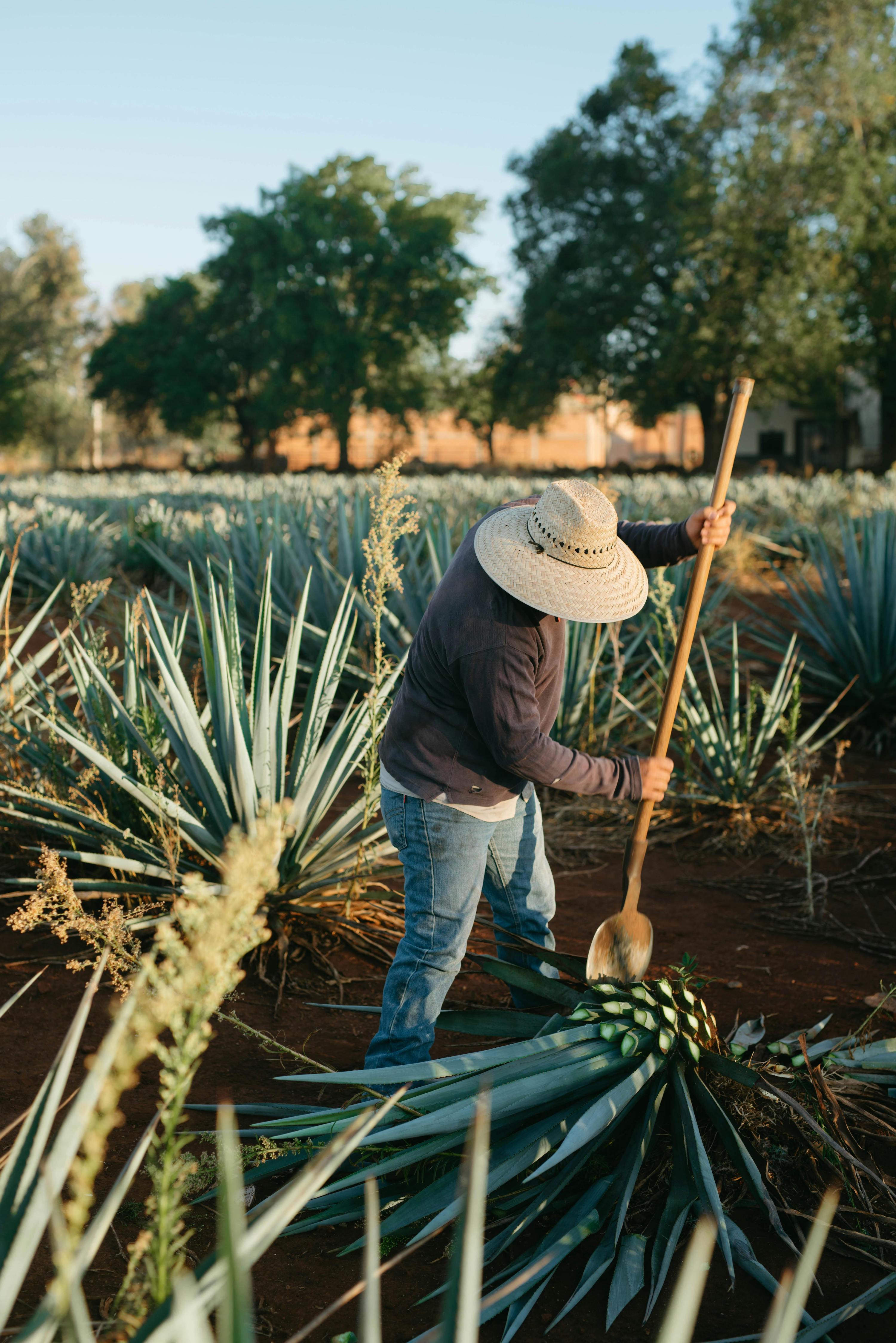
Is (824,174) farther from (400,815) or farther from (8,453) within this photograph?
(8,453)

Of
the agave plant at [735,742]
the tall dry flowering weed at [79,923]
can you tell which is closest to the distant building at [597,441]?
the agave plant at [735,742]

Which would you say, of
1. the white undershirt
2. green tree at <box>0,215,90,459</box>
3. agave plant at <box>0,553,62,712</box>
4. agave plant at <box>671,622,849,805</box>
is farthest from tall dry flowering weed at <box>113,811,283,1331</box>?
green tree at <box>0,215,90,459</box>

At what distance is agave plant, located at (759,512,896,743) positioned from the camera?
233 inches

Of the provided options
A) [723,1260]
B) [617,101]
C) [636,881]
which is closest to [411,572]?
[636,881]

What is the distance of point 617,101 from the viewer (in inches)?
1304

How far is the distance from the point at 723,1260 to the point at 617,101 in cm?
3617

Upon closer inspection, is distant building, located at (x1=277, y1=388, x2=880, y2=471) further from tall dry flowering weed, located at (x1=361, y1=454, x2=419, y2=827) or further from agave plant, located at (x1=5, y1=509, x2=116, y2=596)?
tall dry flowering weed, located at (x1=361, y1=454, x2=419, y2=827)

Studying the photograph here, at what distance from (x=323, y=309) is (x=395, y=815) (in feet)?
131

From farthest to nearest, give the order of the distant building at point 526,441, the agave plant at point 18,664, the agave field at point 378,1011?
the distant building at point 526,441, the agave plant at point 18,664, the agave field at point 378,1011

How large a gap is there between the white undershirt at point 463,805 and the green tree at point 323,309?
3883 cm

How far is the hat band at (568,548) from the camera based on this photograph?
243cm

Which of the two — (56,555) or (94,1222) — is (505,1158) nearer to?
(94,1222)

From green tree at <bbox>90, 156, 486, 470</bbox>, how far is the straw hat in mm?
38892

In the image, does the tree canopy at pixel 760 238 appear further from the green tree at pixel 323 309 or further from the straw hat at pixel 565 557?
the straw hat at pixel 565 557
